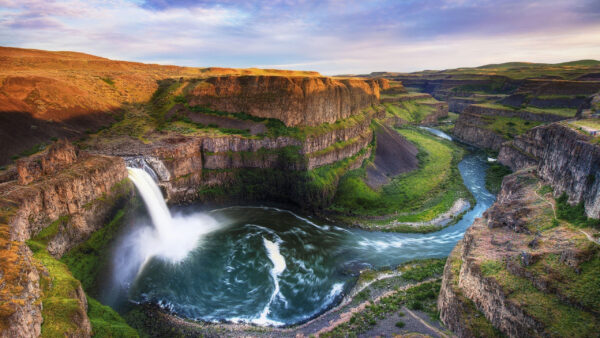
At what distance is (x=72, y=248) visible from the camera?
2894 centimetres

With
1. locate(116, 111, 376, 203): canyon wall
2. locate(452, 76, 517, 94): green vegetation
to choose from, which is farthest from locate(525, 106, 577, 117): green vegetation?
locate(116, 111, 376, 203): canyon wall

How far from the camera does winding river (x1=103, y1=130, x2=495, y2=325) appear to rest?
28.8 m

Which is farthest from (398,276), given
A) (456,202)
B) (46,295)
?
(46,295)

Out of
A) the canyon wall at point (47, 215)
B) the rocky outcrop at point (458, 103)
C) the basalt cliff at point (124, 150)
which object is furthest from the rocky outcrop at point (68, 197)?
the rocky outcrop at point (458, 103)

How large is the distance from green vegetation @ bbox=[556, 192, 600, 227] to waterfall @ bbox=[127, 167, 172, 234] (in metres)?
43.4

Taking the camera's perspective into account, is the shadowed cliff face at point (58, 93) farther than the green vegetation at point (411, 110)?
No

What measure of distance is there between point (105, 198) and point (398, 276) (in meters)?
35.4

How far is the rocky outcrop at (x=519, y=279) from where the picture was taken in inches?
650

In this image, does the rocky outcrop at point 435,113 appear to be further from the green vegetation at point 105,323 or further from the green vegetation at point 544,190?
the green vegetation at point 105,323

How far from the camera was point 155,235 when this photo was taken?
38.0m

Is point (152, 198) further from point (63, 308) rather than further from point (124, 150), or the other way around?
point (63, 308)

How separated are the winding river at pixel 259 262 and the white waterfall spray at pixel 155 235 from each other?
0.15m

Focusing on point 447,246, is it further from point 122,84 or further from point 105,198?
point 122,84

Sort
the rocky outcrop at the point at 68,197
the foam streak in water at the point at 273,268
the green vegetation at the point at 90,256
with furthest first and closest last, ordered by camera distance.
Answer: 1. the green vegetation at the point at 90,256
2. the foam streak in water at the point at 273,268
3. the rocky outcrop at the point at 68,197
